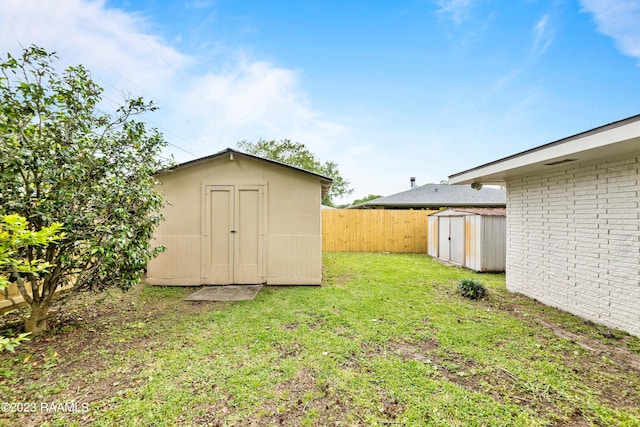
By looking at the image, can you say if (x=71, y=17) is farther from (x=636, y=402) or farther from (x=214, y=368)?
(x=636, y=402)

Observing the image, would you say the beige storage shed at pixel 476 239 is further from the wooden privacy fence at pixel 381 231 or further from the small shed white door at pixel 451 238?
the wooden privacy fence at pixel 381 231

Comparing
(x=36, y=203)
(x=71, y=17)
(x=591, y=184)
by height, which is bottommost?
(x=36, y=203)

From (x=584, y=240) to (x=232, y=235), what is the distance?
6.08 m

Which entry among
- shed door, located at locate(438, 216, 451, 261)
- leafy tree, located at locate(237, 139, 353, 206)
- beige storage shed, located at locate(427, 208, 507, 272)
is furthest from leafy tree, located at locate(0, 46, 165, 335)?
leafy tree, located at locate(237, 139, 353, 206)

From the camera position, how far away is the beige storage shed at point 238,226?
531 centimetres

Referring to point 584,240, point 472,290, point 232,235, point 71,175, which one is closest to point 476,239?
point 472,290

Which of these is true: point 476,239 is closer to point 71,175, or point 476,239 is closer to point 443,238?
point 443,238

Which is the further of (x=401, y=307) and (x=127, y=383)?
(x=401, y=307)

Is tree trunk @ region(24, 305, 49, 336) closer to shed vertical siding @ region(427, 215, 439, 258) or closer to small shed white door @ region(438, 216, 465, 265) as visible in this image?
small shed white door @ region(438, 216, 465, 265)

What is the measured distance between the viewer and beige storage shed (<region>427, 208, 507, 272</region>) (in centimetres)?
664

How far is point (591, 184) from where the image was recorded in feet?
11.5

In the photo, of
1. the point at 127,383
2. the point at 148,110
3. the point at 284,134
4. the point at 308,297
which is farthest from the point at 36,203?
the point at 284,134

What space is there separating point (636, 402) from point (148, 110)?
19.6 feet

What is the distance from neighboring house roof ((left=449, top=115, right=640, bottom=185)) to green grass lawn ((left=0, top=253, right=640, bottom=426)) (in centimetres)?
227
